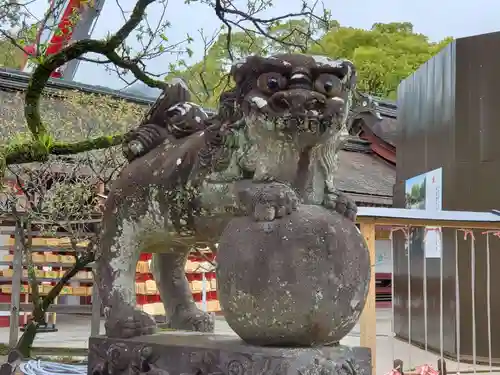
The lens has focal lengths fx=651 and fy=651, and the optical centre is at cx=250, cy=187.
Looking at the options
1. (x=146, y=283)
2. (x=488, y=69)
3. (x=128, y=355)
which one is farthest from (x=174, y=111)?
(x=146, y=283)

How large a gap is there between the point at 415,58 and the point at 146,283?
40.0 ft

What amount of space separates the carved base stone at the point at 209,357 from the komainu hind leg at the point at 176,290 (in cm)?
20

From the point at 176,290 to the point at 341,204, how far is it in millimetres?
754

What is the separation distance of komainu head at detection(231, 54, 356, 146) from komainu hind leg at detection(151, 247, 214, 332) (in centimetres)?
73

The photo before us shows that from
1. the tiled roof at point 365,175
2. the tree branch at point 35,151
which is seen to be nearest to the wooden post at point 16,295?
the tree branch at point 35,151

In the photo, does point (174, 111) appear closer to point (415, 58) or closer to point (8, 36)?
point (8, 36)

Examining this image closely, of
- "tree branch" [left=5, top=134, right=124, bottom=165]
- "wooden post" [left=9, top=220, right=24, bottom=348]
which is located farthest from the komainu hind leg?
"wooden post" [left=9, top=220, right=24, bottom=348]

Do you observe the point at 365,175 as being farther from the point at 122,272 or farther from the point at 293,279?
the point at 293,279

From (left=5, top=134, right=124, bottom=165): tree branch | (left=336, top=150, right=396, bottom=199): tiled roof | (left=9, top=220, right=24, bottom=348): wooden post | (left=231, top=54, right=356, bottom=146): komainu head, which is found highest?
(left=336, top=150, right=396, bottom=199): tiled roof

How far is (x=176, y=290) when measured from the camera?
2.17 m

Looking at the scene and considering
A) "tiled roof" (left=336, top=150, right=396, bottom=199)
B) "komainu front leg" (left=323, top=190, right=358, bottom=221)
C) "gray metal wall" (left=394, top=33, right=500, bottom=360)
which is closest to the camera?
"komainu front leg" (left=323, top=190, right=358, bottom=221)

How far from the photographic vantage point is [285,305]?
4.93 feet

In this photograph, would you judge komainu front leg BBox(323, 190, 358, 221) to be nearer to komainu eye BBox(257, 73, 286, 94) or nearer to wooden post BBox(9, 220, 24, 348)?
komainu eye BBox(257, 73, 286, 94)

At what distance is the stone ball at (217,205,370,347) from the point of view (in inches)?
59.4
